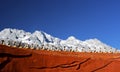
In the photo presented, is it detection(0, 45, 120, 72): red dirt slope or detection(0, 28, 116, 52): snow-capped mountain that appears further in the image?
detection(0, 28, 116, 52): snow-capped mountain

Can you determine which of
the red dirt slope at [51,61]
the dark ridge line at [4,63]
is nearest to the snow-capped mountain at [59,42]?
the red dirt slope at [51,61]

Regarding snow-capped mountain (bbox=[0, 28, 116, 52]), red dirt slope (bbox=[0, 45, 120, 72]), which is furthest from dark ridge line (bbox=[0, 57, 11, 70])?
snow-capped mountain (bbox=[0, 28, 116, 52])

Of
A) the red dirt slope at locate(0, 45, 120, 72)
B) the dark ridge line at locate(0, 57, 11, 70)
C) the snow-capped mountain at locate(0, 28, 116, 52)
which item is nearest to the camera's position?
the dark ridge line at locate(0, 57, 11, 70)

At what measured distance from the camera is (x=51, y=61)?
1120 cm

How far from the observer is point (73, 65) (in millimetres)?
12070

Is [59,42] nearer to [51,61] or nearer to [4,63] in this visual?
[51,61]

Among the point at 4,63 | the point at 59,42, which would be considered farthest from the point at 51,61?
the point at 59,42

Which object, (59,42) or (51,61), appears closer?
(51,61)

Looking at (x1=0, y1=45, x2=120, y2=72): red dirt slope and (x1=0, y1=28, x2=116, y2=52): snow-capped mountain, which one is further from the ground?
(x1=0, y1=28, x2=116, y2=52): snow-capped mountain

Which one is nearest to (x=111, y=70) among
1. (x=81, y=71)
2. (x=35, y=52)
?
(x=81, y=71)

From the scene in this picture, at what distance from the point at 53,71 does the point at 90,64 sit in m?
2.47

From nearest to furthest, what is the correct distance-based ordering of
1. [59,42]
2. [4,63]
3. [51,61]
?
[4,63] < [51,61] < [59,42]

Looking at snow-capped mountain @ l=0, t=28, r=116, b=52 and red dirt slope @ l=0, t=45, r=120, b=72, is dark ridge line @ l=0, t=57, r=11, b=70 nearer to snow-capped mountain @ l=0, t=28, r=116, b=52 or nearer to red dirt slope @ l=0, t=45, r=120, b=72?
red dirt slope @ l=0, t=45, r=120, b=72

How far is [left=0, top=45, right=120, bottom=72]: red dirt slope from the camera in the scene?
9.61 m
